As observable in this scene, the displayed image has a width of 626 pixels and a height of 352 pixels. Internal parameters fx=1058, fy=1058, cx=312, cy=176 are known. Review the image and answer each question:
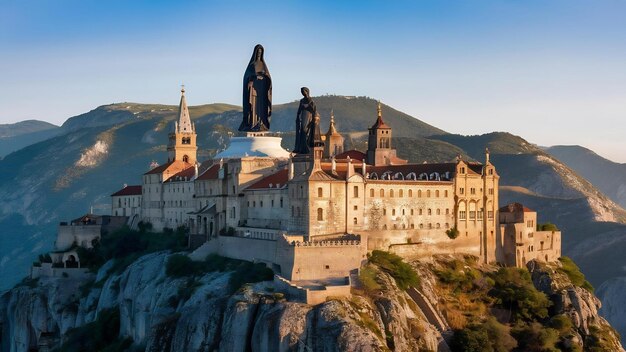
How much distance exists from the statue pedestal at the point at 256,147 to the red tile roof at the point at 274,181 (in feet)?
15.8

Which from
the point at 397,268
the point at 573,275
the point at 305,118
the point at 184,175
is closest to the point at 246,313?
the point at 397,268

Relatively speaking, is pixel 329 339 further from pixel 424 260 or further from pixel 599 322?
pixel 599 322

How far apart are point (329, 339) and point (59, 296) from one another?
49250 mm

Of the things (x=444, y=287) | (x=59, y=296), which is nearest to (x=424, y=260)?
(x=444, y=287)

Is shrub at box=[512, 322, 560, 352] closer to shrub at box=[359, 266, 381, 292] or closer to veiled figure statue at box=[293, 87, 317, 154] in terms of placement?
shrub at box=[359, 266, 381, 292]

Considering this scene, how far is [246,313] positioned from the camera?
74.1 meters

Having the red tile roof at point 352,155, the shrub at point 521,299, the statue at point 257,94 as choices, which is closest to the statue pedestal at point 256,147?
the statue at point 257,94

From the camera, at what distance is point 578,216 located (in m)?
185

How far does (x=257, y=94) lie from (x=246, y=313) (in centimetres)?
3346

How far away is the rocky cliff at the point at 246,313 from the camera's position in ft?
235

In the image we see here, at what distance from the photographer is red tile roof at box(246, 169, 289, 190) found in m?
88.1

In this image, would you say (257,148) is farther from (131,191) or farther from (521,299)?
(131,191)

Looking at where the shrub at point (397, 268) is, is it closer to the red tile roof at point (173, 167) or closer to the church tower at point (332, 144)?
the church tower at point (332, 144)


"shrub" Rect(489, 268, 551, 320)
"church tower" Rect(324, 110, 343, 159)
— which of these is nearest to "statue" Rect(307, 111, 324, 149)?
"church tower" Rect(324, 110, 343, 159)
